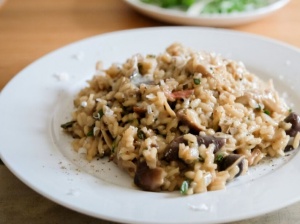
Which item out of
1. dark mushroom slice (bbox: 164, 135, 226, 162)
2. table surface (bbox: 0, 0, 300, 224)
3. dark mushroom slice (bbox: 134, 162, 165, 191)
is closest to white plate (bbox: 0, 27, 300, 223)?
dark mushroom slice (bbox: 134, 162, 165, 191)

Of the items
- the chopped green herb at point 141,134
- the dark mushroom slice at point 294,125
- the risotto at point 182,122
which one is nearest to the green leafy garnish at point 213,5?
the risotto at point 182,122

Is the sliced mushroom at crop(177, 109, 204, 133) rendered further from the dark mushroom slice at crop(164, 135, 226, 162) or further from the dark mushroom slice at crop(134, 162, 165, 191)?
the dark mushroom slice at crop(134, 162, 165, 191)

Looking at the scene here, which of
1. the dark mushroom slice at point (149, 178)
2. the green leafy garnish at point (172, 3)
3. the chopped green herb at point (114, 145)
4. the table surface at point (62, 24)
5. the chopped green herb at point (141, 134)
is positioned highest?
the green leafy garnish at point (172, 3)

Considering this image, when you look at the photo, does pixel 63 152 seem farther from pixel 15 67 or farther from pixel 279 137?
pixel 15 67

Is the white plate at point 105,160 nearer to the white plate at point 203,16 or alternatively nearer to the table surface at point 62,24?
the white plate at point 203,16

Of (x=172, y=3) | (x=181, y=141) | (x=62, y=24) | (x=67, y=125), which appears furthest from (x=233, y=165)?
(x=62, y=24)

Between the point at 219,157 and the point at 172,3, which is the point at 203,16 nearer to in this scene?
the point at 172,3
